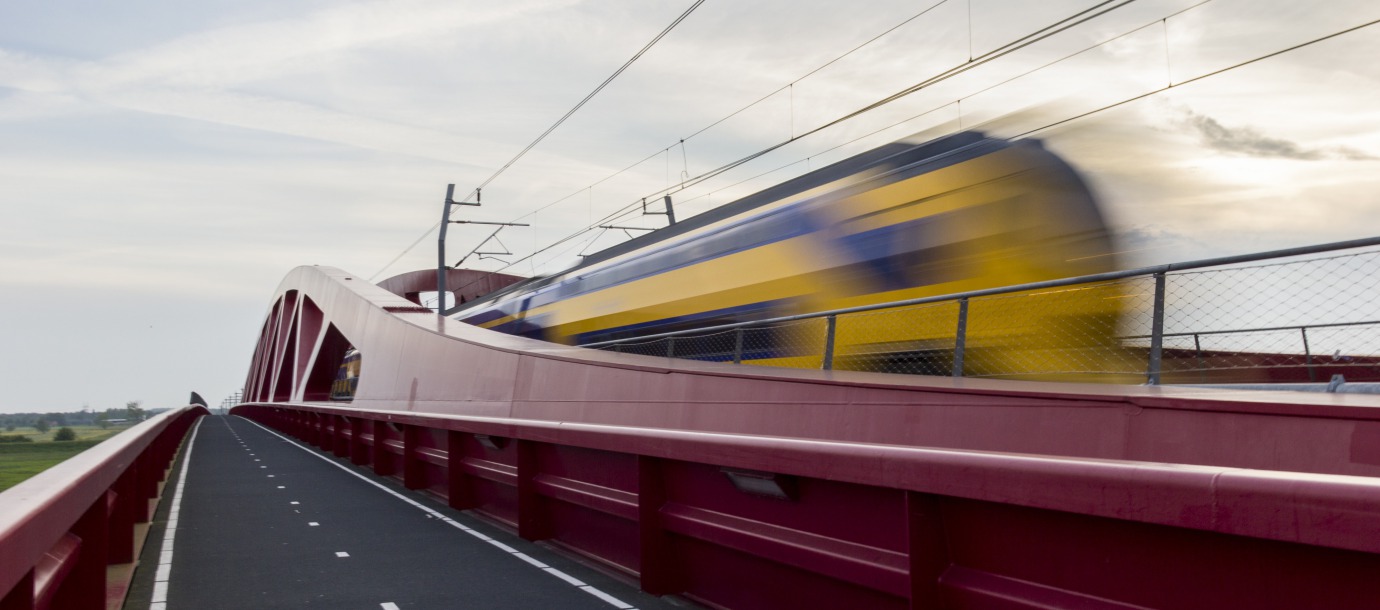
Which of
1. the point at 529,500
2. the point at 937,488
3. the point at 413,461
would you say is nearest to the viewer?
the point at 937,488

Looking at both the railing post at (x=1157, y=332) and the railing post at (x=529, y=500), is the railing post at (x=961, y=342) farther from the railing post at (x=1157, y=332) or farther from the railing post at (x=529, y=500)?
the railing post at (x=529, y=500)

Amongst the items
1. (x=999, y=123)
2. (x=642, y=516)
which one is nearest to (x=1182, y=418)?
(x=642, y=516)

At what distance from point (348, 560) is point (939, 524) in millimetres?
5155

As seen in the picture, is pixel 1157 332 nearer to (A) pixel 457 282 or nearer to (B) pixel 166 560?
(B) pixel 166 560

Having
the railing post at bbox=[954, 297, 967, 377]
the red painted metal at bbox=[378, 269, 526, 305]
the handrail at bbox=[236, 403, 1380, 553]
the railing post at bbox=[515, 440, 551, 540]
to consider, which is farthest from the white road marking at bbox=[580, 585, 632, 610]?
the red painted metal at bbox=[378, 269, 526, 305]

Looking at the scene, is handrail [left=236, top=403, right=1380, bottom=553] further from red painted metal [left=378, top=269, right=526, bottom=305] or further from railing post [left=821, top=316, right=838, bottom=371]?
red painted metal [left=378, top=269, right=526, bottom=305]

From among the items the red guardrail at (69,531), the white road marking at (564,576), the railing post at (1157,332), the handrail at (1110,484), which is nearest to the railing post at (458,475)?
the red guardrail at (69,531)

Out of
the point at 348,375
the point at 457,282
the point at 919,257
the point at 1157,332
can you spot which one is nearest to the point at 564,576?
the point at 1157,332

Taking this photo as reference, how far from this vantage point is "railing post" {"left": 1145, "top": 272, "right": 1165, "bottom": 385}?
662cm

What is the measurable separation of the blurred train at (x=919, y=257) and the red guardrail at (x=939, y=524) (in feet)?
Result: 14.2

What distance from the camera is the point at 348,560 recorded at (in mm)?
7516

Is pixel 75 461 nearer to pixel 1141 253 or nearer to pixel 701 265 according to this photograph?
pixel 1141 253

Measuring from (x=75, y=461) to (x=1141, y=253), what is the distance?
8.95m

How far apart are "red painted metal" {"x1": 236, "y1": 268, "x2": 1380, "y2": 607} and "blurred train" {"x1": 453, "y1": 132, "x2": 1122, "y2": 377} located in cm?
215
